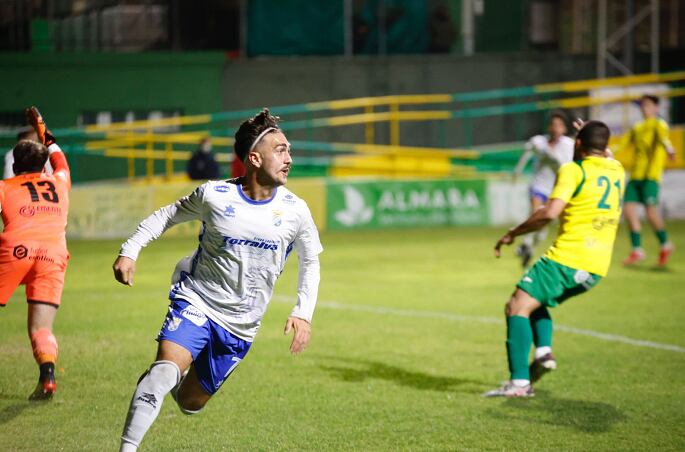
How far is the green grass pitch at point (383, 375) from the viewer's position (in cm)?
691

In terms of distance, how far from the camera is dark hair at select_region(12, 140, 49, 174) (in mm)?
7793

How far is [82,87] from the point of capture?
23625mm

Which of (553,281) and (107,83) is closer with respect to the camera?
(553,281)

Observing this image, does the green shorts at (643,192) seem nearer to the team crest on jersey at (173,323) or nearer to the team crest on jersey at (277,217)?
the team crest on jersey at (277,217)

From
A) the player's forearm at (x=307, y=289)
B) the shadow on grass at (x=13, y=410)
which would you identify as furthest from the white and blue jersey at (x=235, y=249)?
the shadow on grass at (x=13, y=410)

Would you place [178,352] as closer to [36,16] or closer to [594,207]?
[594,207]

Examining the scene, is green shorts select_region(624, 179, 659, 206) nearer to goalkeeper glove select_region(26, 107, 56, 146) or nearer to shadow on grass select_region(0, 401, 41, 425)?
goalkeeper glove select_region(26, 107, 56, 146)

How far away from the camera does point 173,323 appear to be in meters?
5.81

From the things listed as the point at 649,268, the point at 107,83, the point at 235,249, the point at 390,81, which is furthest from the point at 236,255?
the point at 390,81

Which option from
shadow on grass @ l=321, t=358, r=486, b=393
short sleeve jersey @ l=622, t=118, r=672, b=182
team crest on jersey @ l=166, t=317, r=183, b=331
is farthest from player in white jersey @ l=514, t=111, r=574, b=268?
team crest on jersey @ l=166, t=317, r=183, b=331

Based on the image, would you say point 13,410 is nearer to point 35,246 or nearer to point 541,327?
point 35,246

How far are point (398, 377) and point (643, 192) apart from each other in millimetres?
8206

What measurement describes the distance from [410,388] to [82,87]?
17196 mm

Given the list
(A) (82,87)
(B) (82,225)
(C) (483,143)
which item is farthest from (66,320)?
(C) (483,143)
